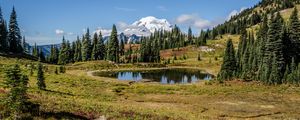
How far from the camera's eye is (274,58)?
3605 inches

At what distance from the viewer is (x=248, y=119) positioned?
47.7 meters

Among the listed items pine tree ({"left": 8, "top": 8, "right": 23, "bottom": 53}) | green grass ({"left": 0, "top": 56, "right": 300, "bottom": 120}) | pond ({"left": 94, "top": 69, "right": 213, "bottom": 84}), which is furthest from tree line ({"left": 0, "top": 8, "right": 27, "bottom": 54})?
green grass ({"left": 0, "top": 56, "right": 300, "bottom": 120})

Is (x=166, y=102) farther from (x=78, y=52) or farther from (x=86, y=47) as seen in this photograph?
(x=78, y=52)

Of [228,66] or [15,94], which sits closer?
[15,94]

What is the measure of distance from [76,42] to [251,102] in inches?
4968

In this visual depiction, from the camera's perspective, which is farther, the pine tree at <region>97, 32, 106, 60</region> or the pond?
the pine tree at <region>97, 32, 106, 60</region>

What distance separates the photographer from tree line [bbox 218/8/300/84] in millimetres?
88562

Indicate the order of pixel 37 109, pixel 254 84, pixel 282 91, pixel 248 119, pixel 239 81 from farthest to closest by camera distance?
pixel 239 81 → pixel 254 84 → pixel 282 91 → pixel 248 119 → pixel 37 109

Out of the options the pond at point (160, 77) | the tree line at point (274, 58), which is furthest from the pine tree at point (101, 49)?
the tree line at point (274, 58)

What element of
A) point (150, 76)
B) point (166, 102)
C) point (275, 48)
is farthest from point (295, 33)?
point (166, 102)

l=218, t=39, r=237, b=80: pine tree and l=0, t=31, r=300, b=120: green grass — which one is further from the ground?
l=218, t=39, r=237, b=80: pine tree

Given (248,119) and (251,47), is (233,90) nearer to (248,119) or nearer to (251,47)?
(248,119)

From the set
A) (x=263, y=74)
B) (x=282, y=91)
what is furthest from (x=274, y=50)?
(x=282, y=91)

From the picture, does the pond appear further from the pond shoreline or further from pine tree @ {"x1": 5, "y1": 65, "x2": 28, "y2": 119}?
pine tree @ {"x1": 5, "y1": 65, "x2": 28, "y2": 119}
